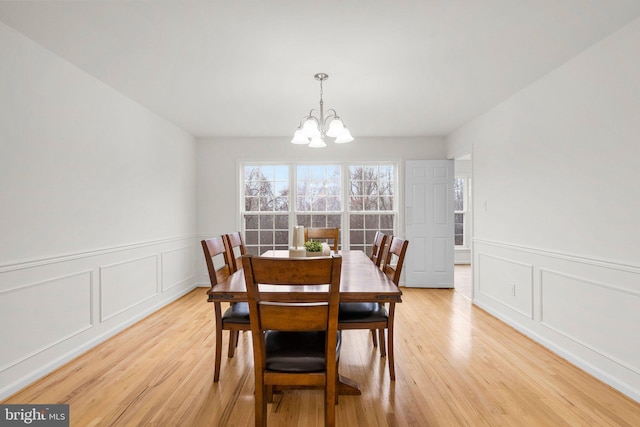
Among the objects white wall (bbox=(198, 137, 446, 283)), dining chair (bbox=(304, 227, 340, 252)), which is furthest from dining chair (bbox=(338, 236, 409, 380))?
white wall (bbox=(198, 137, 446, 283))

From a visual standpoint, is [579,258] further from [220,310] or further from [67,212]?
[67,212]

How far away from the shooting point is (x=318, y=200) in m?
5.54

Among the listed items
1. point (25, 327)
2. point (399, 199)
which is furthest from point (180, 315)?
point (399, 199)

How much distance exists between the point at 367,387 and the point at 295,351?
897 millimetres

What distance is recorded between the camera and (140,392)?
2.21 meters

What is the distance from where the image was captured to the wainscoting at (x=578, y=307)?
2221 millimetres

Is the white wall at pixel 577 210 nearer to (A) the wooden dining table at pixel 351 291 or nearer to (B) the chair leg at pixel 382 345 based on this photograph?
(B) the chair leg at pixel 382 345

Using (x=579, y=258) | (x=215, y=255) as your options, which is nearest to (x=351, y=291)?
(x=215, y=255)

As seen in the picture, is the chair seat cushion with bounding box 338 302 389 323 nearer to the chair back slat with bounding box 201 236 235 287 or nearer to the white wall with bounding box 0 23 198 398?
the chair back slat with bounding box 201 236 235 287

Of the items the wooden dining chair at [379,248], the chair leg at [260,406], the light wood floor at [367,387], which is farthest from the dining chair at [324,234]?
the chair leg at [260,406]

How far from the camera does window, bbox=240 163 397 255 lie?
5512 mm

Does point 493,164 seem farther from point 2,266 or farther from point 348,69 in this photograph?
point 2,266

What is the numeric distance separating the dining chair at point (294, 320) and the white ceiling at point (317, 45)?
5.14 ft

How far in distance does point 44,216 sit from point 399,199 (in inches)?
177
